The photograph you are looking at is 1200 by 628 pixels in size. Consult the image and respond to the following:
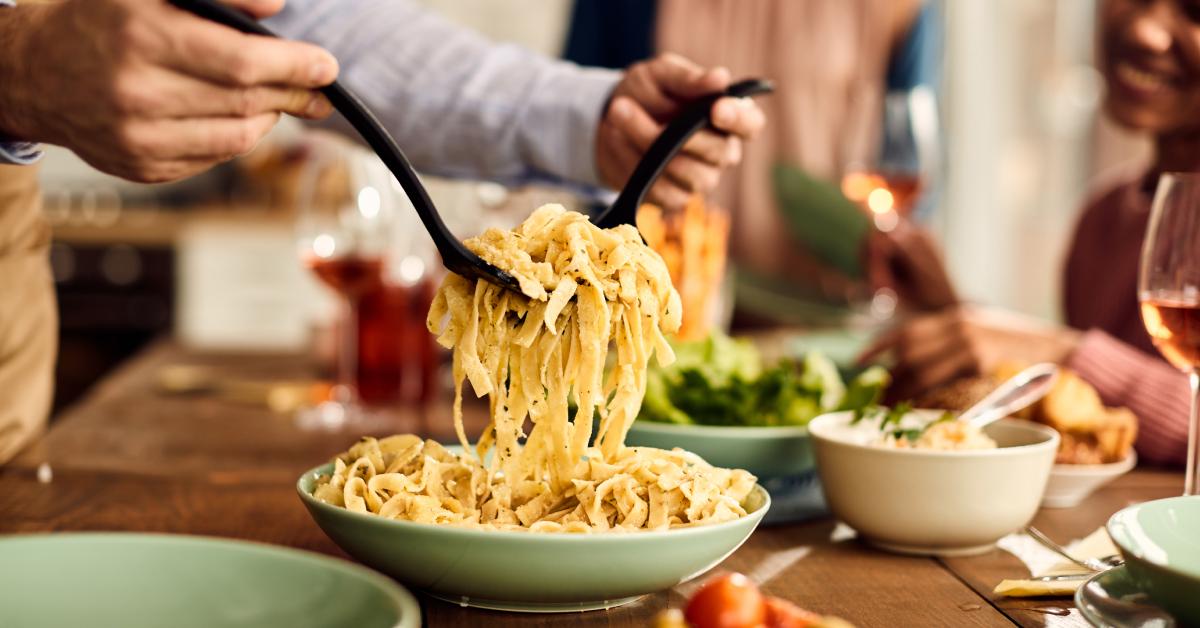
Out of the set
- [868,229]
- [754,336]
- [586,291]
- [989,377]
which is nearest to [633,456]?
[586,291]

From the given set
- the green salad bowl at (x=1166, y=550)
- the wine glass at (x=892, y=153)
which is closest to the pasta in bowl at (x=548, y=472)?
the green salad bowl at (x=1166, y=550)

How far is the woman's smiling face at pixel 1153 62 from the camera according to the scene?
1893 mm

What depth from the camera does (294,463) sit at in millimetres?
1349

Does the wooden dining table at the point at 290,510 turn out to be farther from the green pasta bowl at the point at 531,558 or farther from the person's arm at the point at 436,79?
the person's arm at the point at 436,79

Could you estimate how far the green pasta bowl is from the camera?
72cm

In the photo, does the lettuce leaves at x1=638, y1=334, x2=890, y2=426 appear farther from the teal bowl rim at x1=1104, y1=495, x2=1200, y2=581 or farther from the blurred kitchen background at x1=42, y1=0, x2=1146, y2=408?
the blurred kitchen background at x1=42, y1=0, x2=1146, y2=408

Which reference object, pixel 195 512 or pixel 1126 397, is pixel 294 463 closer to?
pixel 195 512

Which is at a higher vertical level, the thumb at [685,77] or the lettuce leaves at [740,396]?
the thumb at [685,77]

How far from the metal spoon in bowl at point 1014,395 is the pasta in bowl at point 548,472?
15.5 inches

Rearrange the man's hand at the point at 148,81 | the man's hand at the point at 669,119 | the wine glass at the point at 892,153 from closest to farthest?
the man's hand at the point at 148,81 → the man's hand at the point at 669,119 → the wine glass at the point at 892,153

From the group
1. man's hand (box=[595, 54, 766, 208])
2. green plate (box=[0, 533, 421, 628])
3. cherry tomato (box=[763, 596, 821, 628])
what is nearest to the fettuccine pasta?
green plate (box=[0, 533, 421, 628])

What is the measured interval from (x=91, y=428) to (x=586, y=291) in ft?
3.07

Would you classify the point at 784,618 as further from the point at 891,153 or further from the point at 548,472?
the point at 891,153

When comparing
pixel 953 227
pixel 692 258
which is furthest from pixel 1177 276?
pixel 953 227
